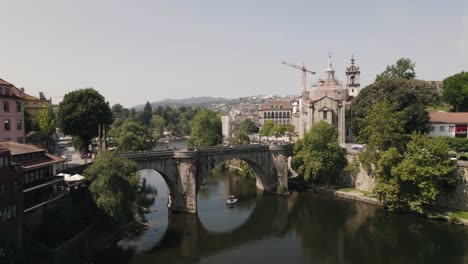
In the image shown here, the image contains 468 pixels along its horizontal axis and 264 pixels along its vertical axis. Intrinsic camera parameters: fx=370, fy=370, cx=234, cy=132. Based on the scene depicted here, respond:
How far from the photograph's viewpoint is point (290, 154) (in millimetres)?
75000

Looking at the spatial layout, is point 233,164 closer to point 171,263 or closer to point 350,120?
point 350,120

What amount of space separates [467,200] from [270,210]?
28852mm

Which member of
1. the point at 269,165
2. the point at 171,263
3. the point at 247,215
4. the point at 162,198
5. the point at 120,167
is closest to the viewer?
the point at 171,263

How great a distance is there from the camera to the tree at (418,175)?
52.2 metres

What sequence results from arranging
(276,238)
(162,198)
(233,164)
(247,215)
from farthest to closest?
(233,164), (162,198), (247,215), (276,238)

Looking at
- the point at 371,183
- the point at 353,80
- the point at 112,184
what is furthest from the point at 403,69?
the point at 112,184

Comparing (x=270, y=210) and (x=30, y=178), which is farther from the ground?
(x=30, y=178)

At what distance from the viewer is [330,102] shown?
81688 millimetres

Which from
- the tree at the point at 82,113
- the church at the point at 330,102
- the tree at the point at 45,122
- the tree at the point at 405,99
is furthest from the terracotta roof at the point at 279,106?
the tree at the point at 82,113

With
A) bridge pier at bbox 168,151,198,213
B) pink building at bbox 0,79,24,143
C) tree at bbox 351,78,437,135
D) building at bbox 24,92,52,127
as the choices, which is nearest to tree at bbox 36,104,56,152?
building at bbox 24,92,52,127

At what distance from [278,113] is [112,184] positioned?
10647 cm

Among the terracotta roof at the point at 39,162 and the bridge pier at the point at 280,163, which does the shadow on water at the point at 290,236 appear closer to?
the bridge pier at the point at 280,163

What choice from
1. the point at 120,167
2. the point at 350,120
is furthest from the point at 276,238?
the point at 350,120

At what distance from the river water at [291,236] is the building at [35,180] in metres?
8.40
